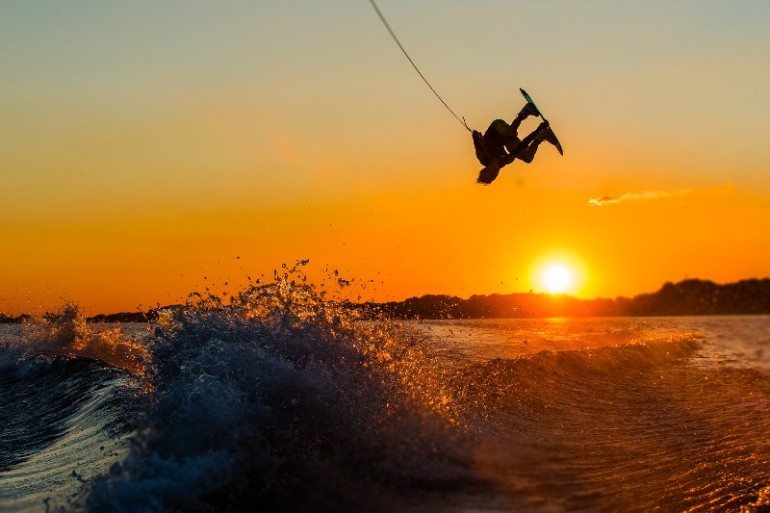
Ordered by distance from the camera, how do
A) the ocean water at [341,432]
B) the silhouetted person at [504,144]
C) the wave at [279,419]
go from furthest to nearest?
1. the silhouetted person at [504,144]
2. the ocean water at [341,432]
3. the wave at [279,419]

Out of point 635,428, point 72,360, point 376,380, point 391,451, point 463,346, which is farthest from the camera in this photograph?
point 463,346

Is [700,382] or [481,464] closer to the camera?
[481,464]

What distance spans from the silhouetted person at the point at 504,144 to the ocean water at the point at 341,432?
3764 mm

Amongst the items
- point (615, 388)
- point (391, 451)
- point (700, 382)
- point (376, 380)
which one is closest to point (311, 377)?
point (376, 380)

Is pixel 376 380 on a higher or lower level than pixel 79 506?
higher

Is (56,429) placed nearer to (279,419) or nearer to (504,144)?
(279,419)

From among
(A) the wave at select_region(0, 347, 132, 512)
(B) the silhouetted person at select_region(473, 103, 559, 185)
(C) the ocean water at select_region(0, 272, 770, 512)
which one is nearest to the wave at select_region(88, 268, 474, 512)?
(C) the ocean water at select_region(0, 272, 770, 512)

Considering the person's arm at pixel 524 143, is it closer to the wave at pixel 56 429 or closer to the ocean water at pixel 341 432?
the ocean water at pixel 341 432

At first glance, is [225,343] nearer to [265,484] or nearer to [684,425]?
[265,484]

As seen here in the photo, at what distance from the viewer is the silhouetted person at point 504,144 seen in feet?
45.2

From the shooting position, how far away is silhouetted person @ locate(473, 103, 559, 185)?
542 inches

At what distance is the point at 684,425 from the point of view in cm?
1341

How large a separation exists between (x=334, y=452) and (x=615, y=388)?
12.0 metres

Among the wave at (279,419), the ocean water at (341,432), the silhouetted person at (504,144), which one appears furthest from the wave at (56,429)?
the silhouetted person at (504,144)
